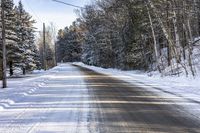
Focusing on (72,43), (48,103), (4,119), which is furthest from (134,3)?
(72,43)

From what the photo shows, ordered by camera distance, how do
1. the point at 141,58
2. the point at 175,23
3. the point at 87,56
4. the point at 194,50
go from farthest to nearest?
the point at 87,56
the point at 141,58
the point at 194,50
the point at 175,23

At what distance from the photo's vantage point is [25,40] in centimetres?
4403

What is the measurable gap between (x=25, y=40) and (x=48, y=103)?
31380 millimetres

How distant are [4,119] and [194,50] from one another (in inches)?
1114

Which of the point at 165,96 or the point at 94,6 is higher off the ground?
the point at 94,6

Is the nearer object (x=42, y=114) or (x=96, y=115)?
(x=96, y=115)

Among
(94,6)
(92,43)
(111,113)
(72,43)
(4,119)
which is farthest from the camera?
(72,43)

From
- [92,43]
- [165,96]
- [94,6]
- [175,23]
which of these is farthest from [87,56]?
[165,96]

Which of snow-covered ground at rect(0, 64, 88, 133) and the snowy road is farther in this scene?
snow-covered ground at rect(0, 64, 88, 133)

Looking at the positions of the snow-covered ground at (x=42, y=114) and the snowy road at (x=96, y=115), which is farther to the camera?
the snow-covered ground at (x=42, y=114)

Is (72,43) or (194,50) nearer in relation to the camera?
(194,50)

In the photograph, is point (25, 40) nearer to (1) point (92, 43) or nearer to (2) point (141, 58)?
(2) point (141, 58)

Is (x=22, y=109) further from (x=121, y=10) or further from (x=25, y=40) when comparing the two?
(x=121, y=10)

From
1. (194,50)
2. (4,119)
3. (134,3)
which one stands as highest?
(134,3)
